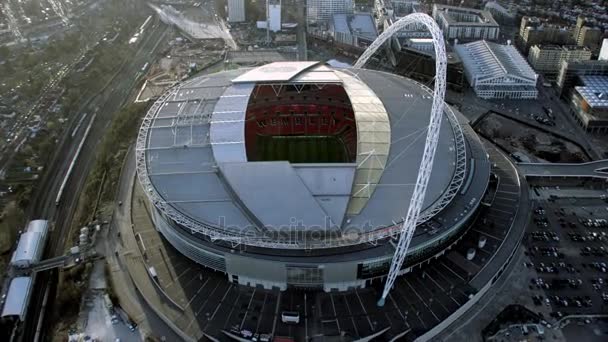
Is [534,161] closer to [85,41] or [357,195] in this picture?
[357,195]

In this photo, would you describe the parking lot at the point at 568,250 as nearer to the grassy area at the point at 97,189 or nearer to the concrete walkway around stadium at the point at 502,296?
the concrete walkway around stadium at the point at 502,296

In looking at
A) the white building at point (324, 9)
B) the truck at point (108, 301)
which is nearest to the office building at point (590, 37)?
the white building at point (324, 9)

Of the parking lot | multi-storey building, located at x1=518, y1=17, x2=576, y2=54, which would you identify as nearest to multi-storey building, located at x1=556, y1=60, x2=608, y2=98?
multi-storey building, located at x1=518, y1=17, x2=576, y2=54

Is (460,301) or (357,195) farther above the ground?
(357,195)

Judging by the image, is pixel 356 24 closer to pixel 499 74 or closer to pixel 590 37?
pixel 499 74

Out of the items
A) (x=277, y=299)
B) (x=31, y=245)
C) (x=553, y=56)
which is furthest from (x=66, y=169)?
(x=553, y=56)

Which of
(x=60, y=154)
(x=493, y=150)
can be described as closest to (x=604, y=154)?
(x=493, y=150)
